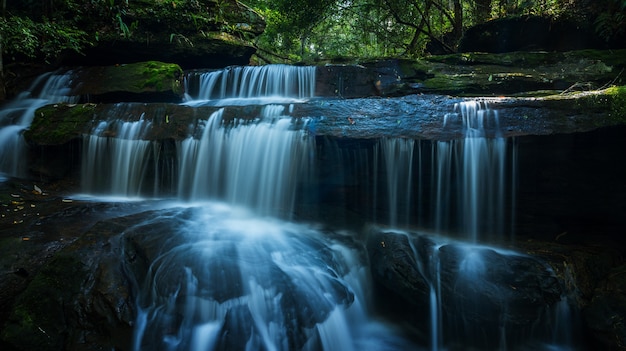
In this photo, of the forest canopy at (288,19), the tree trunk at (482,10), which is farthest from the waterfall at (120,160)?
the tree trunk at (482,10)

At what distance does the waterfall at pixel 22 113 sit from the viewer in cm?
646

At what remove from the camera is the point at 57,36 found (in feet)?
26.0

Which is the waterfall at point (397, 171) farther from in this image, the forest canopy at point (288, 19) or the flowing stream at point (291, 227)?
the forest canopy at point (288, 19)

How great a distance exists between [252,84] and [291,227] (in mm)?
4670

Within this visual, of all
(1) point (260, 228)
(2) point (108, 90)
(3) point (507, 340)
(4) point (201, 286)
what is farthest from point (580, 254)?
(2) point (108, 90)

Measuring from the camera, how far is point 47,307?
9.80ft

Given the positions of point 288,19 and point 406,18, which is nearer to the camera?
point 288,19

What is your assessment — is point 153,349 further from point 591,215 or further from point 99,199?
point 591,215

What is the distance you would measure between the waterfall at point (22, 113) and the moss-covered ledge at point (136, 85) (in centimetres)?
48

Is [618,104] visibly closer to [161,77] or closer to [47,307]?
[47,307]

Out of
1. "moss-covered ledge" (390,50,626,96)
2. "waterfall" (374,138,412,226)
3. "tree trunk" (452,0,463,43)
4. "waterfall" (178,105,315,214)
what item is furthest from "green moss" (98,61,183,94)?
"tree trunk" (452,0,463,43)

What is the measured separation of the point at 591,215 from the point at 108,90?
29.8ft

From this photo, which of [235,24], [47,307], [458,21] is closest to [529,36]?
[458,21]

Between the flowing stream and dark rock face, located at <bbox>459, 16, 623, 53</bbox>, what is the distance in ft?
14.5
